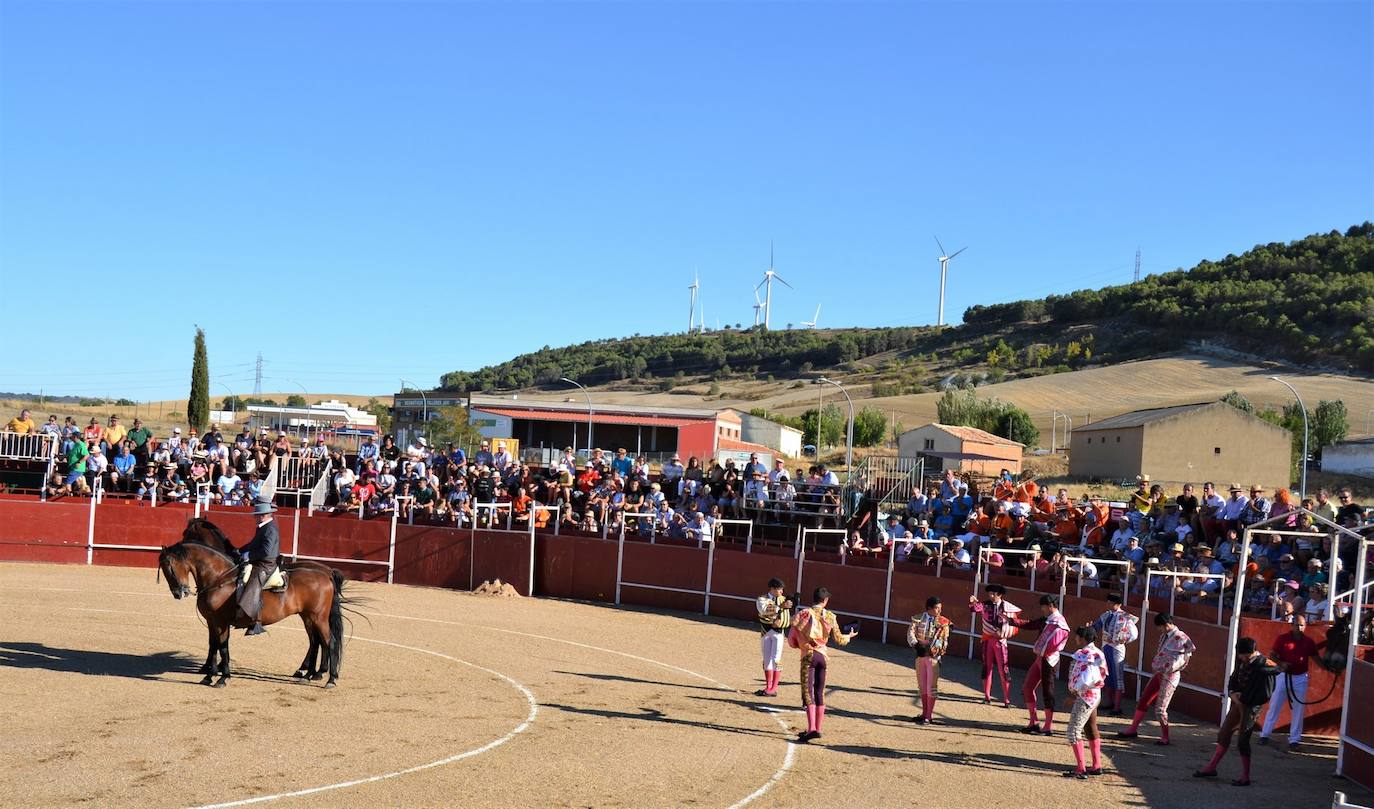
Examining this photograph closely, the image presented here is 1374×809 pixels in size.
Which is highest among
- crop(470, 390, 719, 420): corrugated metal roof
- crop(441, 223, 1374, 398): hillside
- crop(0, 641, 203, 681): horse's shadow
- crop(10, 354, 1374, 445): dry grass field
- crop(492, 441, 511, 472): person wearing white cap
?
crop(441, 223, 1374, 398): hillside

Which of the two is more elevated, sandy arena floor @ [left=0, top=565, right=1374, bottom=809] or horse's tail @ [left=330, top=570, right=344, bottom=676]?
horse's tail @ [left=330, top=570, right=344, bottom=676]

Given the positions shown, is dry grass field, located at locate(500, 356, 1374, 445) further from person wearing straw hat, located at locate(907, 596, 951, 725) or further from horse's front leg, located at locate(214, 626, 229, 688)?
horse's front leg, located at locate(214, 626, 229, 688)

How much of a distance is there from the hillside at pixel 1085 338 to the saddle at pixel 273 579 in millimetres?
117203

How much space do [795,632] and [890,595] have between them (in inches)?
360

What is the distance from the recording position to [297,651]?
710 inches

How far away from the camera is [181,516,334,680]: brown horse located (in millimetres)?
15562

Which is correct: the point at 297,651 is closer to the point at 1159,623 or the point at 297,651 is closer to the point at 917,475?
the point at 1159,623

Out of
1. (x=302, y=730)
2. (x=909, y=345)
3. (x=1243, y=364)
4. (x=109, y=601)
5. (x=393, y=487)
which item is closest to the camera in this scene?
(x=302, y=730)

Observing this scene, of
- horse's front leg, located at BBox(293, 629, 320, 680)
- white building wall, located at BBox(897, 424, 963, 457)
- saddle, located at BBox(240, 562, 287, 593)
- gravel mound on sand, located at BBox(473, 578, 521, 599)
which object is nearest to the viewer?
saddle, located at BBox(240, 562, 287, 593)

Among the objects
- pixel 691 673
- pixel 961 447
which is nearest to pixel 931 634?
pixel 691 673

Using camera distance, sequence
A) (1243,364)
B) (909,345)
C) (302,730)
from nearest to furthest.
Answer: (302,730)
(1243,364)
(909,345)

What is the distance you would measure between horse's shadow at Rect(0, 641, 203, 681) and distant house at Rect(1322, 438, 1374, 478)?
66475 millimetres

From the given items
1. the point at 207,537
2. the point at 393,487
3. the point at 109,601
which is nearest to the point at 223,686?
the point at 207,537

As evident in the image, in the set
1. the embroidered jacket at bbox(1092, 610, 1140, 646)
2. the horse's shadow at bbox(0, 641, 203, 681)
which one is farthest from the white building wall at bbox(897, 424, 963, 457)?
the horse's shadow at bbox(0, 641, 203, 681)
